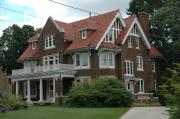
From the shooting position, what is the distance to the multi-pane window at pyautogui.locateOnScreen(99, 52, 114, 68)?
50.6 meters

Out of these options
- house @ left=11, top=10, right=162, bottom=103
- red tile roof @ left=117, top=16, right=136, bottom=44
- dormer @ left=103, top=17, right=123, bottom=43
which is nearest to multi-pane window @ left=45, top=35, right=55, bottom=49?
house @ left=11, top=10, right=162, bottom=103

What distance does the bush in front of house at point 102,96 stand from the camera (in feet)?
127

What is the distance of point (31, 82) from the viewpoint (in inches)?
2290

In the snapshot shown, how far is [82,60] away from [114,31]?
537cm

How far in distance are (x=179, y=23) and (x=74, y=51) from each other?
14340mm

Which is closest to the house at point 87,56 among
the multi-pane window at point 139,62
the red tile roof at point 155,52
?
the multi-pane window at point 139,62

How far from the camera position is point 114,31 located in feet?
173

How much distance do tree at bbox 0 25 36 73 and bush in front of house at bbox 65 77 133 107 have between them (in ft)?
106

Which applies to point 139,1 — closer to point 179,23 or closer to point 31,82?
point 179,23

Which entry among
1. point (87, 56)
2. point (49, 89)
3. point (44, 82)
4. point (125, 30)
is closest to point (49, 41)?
point (44, 82)

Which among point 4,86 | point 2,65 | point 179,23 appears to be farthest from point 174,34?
point 4,86

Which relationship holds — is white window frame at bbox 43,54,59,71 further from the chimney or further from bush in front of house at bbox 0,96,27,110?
bush in front of house at bbox 0,96,27,110

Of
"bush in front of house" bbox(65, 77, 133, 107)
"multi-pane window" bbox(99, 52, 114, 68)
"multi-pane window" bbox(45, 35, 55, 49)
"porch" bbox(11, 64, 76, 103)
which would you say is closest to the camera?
"bush in front of house" bbox(65, 77, 133, 107)

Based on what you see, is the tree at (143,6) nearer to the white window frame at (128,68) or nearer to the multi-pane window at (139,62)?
the multi-pane window at (139,62)
